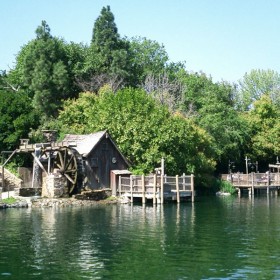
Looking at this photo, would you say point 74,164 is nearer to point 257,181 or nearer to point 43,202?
point 43,202

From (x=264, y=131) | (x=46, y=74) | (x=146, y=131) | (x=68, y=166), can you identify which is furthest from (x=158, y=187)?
(x=264, y=131)

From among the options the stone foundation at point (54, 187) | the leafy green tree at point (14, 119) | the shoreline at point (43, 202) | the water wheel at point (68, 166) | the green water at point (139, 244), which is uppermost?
the leafy green tree at point (14, 119)

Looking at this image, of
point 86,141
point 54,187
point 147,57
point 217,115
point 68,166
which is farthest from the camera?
point 147,57

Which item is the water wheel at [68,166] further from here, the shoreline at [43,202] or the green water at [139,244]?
the green water at [139,244]

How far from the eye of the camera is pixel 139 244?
24.9 meters

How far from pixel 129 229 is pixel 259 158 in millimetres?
46707

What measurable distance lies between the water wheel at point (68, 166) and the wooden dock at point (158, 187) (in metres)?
4.12

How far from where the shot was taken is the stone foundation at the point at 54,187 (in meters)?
46.0

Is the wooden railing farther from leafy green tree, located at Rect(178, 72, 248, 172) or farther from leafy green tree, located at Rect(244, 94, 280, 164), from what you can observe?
leafy green tree, located at Rect(244, 94, 280, 164)

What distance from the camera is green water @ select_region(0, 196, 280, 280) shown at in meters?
19.5

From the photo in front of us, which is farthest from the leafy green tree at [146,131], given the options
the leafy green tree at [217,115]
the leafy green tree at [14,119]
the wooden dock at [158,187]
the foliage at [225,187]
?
the leafy green tree at [217,115]

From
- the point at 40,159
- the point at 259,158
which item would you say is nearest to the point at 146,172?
the point at 40,159

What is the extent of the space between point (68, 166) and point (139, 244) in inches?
962

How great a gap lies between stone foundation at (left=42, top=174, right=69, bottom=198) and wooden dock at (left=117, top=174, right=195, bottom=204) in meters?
5.16
